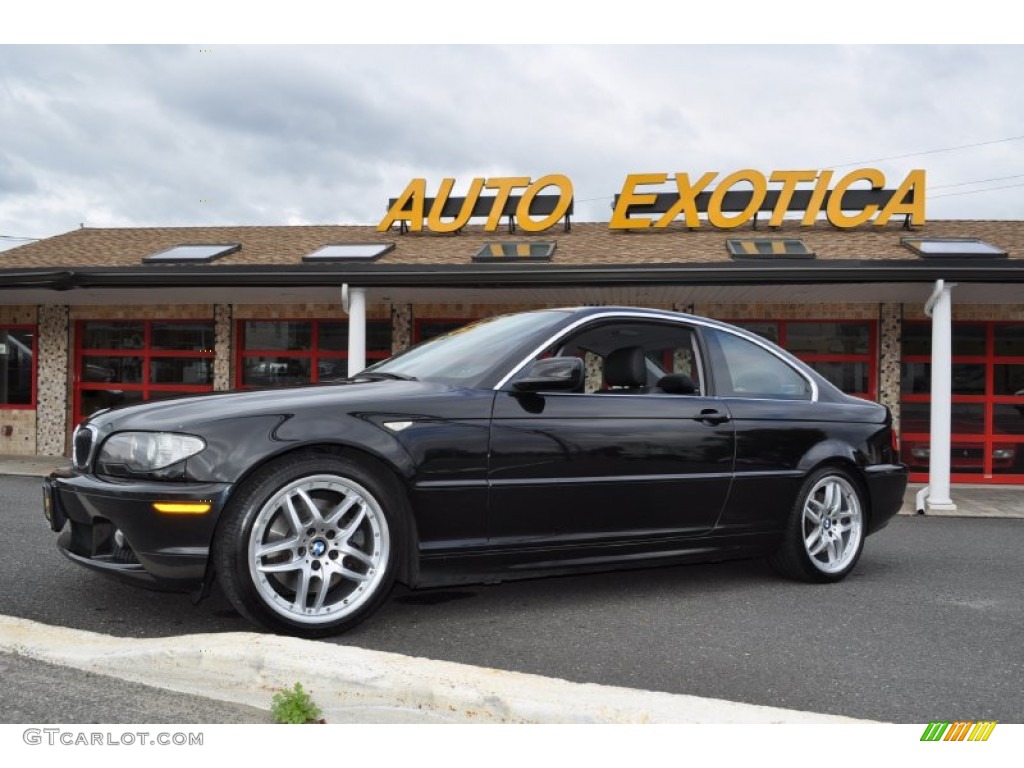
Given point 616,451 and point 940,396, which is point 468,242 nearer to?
point 940,396

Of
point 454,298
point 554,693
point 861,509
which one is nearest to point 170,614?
point 554,693

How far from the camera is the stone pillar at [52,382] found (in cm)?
1430

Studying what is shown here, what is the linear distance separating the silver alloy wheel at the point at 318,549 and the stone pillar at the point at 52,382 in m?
12.8

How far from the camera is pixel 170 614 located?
377 centimetres

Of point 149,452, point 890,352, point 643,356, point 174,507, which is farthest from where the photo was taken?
point 890,352

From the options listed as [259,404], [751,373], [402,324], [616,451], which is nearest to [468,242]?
[402,324]

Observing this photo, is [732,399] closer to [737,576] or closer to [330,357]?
[737,576]

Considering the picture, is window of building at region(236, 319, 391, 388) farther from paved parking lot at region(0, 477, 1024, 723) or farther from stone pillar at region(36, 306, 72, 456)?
paved parking lot at region(0, 477, 1024, 723)

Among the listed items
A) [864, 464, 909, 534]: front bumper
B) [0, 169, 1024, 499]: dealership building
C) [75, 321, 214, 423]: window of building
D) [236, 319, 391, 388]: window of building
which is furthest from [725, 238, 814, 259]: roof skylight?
[75, 321, 214, 423]: window of building

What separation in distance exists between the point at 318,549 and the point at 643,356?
2049mm

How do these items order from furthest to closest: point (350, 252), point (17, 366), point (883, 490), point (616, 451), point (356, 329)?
point (17, 366) → point (350, 252) → point (356, 329) → point (883, 490) → point (616, 451)

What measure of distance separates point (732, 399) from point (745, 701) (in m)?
1.98

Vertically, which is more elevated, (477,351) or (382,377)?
(477,351)

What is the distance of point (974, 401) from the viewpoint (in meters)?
12.3
